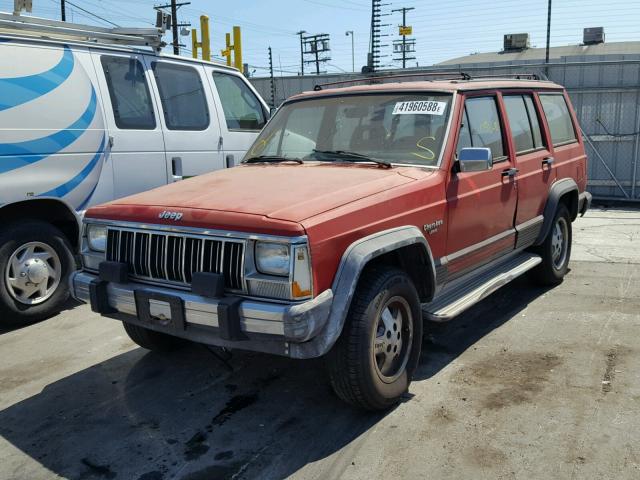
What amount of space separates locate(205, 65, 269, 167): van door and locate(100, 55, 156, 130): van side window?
3.12ft

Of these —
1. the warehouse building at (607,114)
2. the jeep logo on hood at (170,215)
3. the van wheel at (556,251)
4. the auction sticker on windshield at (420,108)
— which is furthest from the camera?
the warehouse building at (607,114)

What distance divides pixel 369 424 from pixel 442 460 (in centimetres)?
53

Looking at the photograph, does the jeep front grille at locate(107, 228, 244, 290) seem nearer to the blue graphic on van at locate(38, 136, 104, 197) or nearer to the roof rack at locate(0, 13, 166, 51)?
the blue graphic on van at locate(38, 136, 104, 197)

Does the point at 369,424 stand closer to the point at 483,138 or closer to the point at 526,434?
the point at 526,434

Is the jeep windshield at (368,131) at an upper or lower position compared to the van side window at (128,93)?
lower

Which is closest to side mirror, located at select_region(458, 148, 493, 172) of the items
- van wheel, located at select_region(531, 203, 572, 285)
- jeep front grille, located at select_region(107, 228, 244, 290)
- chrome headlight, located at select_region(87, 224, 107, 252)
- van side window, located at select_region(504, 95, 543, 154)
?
van side window, located at select_region(504, 95, 543, 154)

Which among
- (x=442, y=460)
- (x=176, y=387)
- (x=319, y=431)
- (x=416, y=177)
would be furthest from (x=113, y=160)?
(x=442, y=460)

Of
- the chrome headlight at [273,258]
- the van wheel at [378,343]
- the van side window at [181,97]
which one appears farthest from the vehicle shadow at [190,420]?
the van side window at [181,97]

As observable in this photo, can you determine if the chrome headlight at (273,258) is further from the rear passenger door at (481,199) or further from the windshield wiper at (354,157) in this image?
the rear passenger door at (481,199)

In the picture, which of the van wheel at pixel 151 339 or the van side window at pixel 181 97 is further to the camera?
the van side window at pixel 181 97

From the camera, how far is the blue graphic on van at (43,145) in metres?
5.04

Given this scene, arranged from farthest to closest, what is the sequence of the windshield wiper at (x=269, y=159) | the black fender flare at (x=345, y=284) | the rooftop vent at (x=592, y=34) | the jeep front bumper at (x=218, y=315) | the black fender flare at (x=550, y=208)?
the rooftop vent at (x=592, y=34) < the black fender flare at (x=550, y=208) < the windshield wiper at (x=269, y=159) < the black fender flare at (x=345, y=284) < the jeep front bumper at (x=218, y=315)

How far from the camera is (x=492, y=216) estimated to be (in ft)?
15.9

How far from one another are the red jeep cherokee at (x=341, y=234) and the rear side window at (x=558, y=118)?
0.70 m
